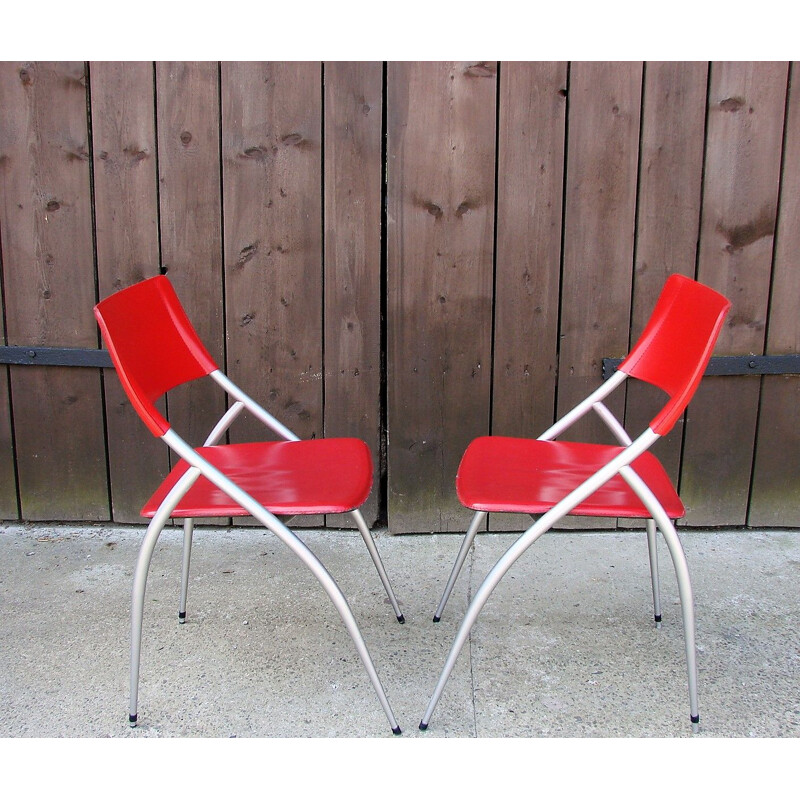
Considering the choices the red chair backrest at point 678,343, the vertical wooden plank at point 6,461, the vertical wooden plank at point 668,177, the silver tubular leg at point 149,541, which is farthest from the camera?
the vertical wooden plank at point 6,461

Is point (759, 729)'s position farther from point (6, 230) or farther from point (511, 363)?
point (6, 230)

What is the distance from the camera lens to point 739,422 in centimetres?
301

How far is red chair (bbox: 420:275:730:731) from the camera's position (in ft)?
6.31

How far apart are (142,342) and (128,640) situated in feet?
2.64

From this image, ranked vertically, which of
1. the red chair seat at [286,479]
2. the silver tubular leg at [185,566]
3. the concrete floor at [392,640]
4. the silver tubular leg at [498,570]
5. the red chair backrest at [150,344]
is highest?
the red chair backrest at [150,344]

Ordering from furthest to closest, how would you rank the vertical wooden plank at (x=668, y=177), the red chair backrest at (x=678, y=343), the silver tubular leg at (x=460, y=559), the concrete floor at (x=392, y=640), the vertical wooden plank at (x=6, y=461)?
the vertical wooden plank at (x=6, y=461) → the vertical wooden plank at (x=668, y=177) → the silver tubular leg at (x=460, y=559) → the concrete floor at (x=392, y=640) → the red chair backrest at (x=678, y=343)

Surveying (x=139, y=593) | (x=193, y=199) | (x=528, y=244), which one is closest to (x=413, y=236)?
(x=528, y=244)

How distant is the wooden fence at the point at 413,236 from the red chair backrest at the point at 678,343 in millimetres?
647

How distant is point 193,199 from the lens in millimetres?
2863

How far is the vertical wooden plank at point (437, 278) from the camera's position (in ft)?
9.13

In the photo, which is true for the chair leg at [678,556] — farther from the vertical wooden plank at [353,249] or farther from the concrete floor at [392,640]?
the vertical wooden plank at [353,249]

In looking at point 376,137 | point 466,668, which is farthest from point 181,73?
point 466,668

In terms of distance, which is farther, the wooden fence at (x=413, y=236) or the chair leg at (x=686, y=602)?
the wooden fence at (x=413, y=236)

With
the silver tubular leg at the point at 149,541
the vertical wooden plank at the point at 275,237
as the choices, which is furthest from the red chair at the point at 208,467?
the vertical wooden plank at the point at 275,237
